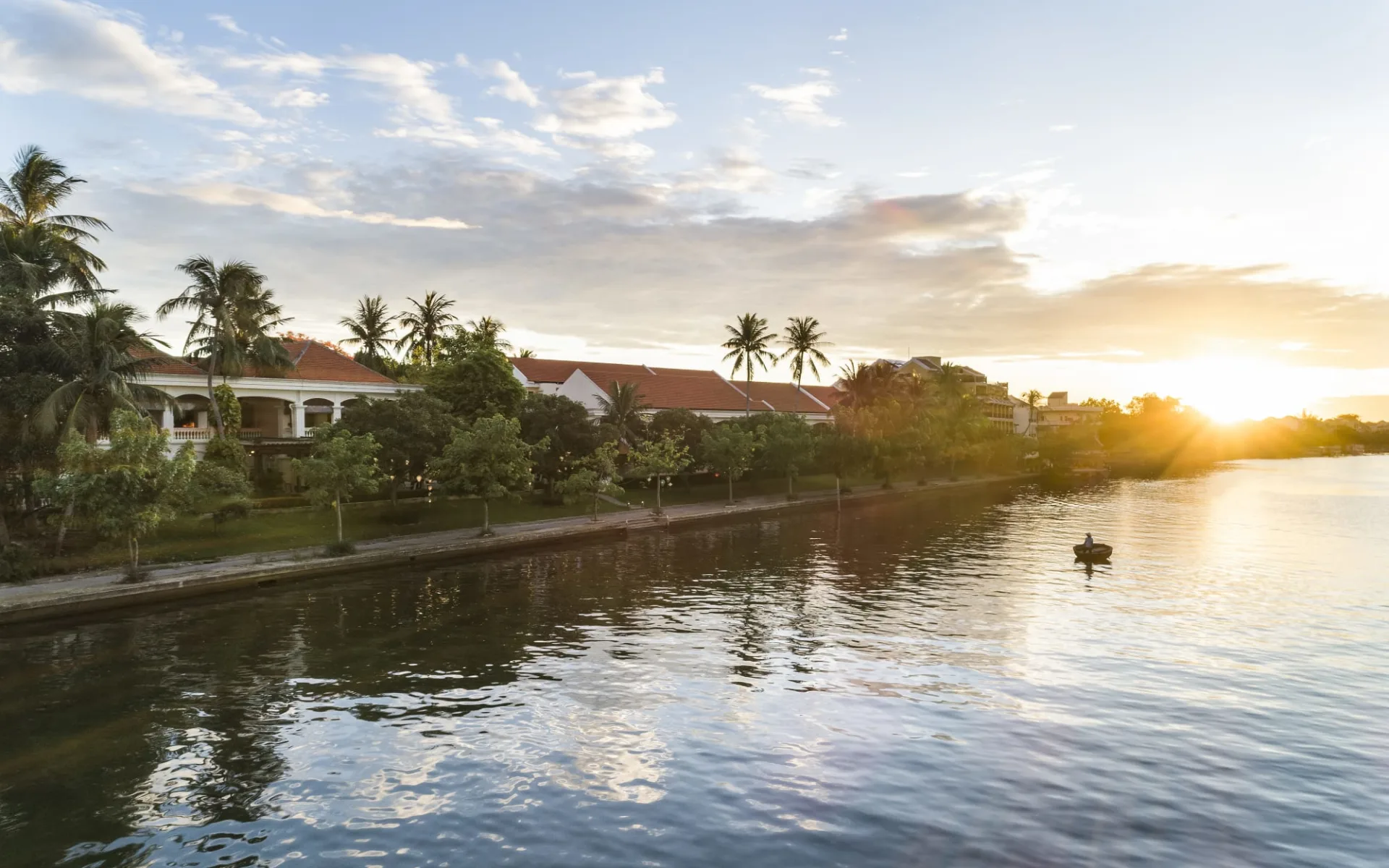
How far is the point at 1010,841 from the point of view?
16.1 metres

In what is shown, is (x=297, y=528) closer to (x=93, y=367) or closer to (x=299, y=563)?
(x=299, y=563)

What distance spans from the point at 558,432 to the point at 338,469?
21938 millimetres

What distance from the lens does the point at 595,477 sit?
5900cm

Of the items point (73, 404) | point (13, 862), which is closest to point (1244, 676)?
point (13, 862)

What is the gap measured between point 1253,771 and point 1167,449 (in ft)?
652

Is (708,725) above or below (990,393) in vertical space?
below

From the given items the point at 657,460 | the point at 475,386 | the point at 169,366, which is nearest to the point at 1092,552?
the point at 657,460

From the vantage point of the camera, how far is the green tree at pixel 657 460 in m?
65.5

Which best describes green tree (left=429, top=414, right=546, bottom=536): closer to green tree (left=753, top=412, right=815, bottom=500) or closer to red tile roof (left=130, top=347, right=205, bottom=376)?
red tile roof (left=130, top=347, right=205, bottom=376)

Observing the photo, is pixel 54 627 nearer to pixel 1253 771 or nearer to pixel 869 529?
pixel 1253 771

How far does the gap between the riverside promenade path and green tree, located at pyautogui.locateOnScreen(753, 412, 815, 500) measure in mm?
8092

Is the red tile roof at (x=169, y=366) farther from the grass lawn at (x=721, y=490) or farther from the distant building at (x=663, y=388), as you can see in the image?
the grass lawn at (x=721, y=490)

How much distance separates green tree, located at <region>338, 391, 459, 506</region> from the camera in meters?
53.0

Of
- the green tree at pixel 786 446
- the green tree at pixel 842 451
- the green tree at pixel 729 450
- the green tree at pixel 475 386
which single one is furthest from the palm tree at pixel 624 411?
the green tree at pixel 842 451
